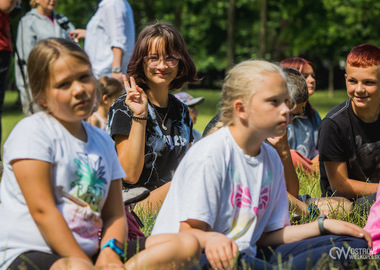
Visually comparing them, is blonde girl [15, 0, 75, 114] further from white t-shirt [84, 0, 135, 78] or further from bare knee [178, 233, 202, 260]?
bare knee [178, 233, 202, 260]

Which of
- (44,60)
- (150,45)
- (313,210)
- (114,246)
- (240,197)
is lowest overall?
(313,210)

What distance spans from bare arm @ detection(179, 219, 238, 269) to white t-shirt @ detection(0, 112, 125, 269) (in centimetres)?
48

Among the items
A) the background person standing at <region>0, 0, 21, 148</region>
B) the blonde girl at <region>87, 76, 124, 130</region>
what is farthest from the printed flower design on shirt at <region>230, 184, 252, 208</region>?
the background person standing at <region>0, 0, 21, 148</region>

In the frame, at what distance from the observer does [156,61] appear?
4.23 metres

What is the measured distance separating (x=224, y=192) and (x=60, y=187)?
781 mm

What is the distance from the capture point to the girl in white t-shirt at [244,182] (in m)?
2.73

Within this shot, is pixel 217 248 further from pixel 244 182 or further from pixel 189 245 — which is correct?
pixel 244 182

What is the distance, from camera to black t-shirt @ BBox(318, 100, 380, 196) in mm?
4270

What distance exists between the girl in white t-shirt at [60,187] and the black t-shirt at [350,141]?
6.64 feet

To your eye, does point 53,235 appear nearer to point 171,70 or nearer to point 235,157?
point 235,157

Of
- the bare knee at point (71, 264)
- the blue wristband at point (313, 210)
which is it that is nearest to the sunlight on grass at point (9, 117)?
the blue wristband at point (313, 210)

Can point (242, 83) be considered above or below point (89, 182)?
above

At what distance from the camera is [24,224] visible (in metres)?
2.53

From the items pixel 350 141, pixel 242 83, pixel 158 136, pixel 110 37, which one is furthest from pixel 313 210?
pixel 110 37
